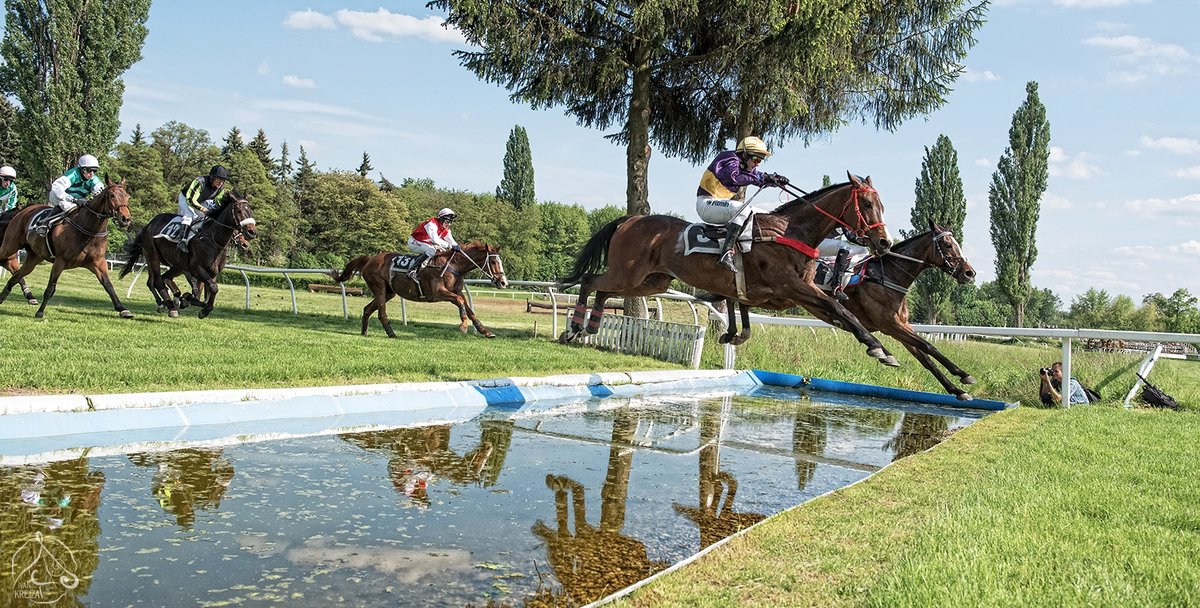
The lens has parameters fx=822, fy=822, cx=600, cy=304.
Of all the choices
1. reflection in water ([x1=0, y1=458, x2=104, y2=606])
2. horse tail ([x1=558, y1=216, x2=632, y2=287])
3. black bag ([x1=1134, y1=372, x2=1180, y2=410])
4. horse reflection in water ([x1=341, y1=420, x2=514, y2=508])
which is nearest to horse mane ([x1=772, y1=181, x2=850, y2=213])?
horse tail ([x1=558, y1=216, x2=632, y2=287])

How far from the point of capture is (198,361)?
9.15m

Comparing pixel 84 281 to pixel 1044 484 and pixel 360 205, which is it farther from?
pixel 360 205

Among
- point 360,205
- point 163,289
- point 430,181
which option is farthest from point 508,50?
point 430,181

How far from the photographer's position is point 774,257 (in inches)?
377

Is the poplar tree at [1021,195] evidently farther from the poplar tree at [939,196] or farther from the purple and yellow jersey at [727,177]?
the purple and yellow jersey at [727,177]

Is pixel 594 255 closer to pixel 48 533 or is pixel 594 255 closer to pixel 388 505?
pixel 388 505

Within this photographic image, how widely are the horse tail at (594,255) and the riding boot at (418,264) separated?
238 inches

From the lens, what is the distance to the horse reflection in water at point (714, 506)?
193 inches

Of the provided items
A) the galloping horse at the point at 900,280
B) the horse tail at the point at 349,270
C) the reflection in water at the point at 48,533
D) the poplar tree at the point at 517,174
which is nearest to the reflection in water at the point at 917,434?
the galloping horse at the point at 900,280

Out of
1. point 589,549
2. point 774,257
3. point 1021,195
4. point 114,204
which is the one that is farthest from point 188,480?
point 1021,195

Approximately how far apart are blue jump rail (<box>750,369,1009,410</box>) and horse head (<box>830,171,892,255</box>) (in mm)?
4374

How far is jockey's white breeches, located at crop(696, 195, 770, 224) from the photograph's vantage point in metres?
9.76

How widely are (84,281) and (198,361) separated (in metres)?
22.7

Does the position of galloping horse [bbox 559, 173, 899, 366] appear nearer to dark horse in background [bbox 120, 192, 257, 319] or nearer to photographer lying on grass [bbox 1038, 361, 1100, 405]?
photographer lying on grass [bbox 1038, 361, 1100, 405]
